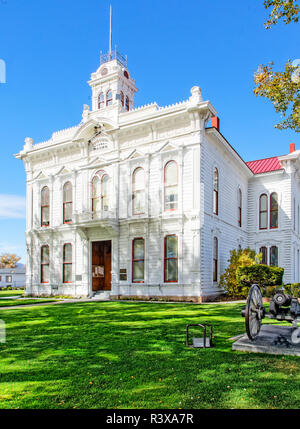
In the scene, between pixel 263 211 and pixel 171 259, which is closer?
pixel 171 259

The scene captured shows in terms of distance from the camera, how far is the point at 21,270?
6216 centimetres

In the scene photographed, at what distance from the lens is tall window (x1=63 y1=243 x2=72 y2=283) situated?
993 inches

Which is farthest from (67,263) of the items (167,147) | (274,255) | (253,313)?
(253,313)

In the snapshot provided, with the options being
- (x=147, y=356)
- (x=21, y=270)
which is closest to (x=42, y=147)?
(x=147, y=356)

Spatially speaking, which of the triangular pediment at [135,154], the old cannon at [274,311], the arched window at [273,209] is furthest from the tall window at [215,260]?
the old cannon at [274,311]

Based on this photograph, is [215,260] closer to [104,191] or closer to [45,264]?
[104,191]

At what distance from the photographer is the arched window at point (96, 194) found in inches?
958

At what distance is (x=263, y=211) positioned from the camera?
98.3ft

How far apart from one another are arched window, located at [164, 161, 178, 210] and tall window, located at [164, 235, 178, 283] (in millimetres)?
1909

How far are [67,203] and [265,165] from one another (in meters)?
17.6

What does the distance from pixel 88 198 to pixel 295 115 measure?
15.1 m

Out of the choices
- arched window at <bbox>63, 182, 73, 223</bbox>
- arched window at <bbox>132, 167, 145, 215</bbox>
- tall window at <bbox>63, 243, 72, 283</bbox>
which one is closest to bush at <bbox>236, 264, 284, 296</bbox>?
arched window at <bbox>132, 167, 145, 215</bbox>

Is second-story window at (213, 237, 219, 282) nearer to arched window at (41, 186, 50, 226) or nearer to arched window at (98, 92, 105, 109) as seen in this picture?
arched window at (41, 186, 50, 226)
